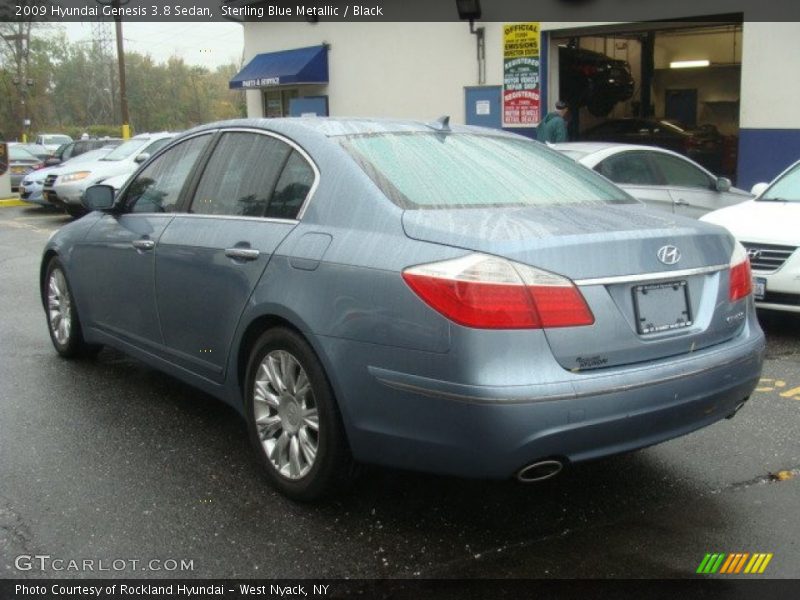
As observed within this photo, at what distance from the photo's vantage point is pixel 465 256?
122 inches

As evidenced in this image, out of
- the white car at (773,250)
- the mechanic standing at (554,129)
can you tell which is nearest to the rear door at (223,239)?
the white car at (773,250)

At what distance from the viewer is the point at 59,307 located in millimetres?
6016

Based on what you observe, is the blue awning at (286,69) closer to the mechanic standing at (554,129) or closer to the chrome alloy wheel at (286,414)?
the mechanic standing at (554,129)

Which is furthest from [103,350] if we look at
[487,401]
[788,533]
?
[788,533]

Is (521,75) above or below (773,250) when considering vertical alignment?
above

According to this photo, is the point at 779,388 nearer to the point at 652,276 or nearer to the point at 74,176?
the point at 652,276

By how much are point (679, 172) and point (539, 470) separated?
6921 millimetres

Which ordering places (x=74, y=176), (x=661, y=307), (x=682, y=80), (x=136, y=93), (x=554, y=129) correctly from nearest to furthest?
1. (x=661, y=307)
2. (x=554, y=129)
3. (x=74, y=176)
4. (x=682, y=80)
5. (x=136, y=93)

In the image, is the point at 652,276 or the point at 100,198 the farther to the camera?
the point at 100,198

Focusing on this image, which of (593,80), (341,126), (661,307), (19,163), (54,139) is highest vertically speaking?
(593,80)

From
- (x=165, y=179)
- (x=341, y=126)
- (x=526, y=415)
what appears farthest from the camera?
(x=165, y=179)

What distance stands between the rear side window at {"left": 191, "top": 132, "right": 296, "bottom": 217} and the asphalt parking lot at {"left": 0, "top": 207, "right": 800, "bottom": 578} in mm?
1199

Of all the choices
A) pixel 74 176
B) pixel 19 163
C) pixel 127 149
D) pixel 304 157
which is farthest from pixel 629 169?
pixel 19 163

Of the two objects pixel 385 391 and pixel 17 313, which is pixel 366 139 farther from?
pixel 17 313
